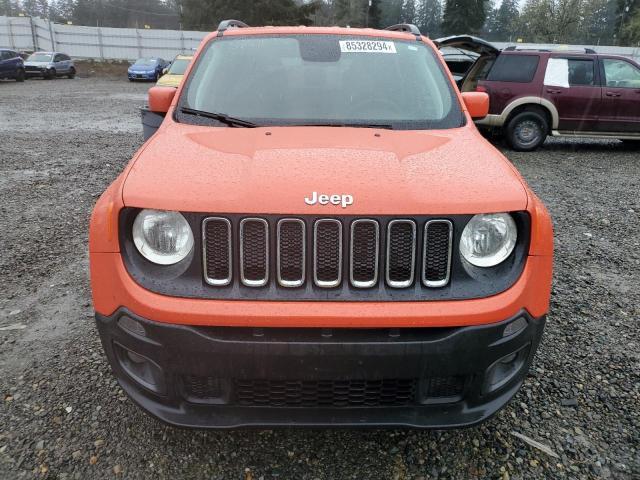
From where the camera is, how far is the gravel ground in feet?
7.49

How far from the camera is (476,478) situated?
2.24 meters

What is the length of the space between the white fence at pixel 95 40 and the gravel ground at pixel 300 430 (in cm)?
3712

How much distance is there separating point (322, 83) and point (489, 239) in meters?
1.60

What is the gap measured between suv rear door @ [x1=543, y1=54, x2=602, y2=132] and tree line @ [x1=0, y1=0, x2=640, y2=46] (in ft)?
116

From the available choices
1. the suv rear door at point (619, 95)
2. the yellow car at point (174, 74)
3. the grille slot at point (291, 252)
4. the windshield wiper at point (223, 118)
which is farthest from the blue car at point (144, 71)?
the grille slot at point (291, 252)

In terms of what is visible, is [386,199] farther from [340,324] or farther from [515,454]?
[515,454]

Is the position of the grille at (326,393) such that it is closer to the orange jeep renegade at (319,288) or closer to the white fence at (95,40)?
the orange jeep renegade at (319,288)

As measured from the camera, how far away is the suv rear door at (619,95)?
9844 millimetres

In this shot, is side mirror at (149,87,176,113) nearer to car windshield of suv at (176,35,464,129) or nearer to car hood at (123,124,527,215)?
car windshield of suv at (176,35,464,129)

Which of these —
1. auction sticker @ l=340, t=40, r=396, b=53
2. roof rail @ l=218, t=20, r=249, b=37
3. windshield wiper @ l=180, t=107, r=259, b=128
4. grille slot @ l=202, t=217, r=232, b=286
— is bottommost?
grille slot @ l=202, t=217, r=232, b=286

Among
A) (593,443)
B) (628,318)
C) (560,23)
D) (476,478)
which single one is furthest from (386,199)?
(560,23)

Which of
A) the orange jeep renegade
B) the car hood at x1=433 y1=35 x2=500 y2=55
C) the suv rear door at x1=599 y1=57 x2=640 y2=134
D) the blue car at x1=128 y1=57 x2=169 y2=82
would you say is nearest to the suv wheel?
the suv rear door at x1=599 y1=57 x2=640 y2=134

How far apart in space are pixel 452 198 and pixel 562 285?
265 centimetres

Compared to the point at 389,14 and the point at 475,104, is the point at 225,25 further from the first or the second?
the point at 389,14
